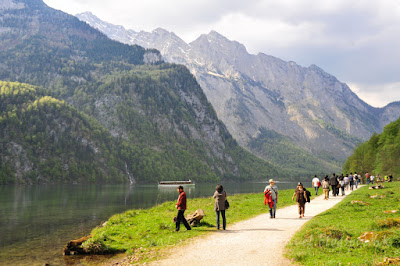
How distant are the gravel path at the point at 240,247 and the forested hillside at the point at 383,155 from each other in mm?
80607

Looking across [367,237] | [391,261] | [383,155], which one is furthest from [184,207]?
[383,155]

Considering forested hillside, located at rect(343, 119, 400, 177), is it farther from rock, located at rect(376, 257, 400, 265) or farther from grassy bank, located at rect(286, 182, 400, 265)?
rock, located at rect(376, 257, 400, 265)

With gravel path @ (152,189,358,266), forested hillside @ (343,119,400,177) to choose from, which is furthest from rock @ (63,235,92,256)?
forested hillside @ (343,119,400,177)

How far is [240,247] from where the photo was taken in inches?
732

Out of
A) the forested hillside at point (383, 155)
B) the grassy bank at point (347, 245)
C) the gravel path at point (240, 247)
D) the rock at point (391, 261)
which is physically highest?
the forested hillside at point (383, 155)

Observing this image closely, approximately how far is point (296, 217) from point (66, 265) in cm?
1969

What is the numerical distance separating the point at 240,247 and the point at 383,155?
95221 millimetres

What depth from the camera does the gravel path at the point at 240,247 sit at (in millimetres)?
16141

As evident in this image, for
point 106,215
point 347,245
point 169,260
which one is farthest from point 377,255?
point 106,215

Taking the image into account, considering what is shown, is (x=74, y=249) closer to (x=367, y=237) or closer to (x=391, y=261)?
(x=367, y=237)

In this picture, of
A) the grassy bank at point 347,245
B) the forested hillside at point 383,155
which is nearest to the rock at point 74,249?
the grassy bank at point 347,245

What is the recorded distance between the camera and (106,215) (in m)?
46.6

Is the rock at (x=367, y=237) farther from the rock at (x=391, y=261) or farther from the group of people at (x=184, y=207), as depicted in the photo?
the group of people at (x=184, y=207)

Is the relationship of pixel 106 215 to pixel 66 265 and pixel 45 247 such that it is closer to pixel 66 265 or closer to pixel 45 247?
pixel 45 247
